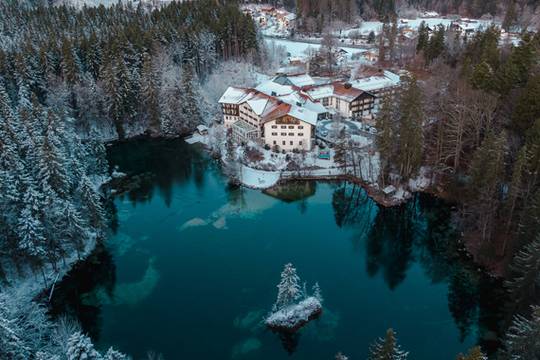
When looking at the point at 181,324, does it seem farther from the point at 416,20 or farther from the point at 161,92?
the point at 416,20

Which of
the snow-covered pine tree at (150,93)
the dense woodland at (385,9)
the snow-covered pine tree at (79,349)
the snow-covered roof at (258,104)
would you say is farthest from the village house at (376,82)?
the snow-covered pine tree at (79,349)

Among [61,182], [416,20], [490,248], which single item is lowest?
[490,248]

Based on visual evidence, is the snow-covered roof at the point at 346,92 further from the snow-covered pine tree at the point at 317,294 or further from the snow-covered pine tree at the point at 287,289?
the snow-covered pine tree at the point at 287,289

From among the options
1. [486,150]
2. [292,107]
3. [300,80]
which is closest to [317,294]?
[486,150]

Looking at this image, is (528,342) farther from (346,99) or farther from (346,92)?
(346,92)

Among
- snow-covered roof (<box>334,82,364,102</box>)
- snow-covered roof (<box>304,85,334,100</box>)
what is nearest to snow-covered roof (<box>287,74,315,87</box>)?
snow-covered roof (<box>304,85,334,100</box>)

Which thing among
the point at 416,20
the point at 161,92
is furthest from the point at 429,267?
the point at 416,20
